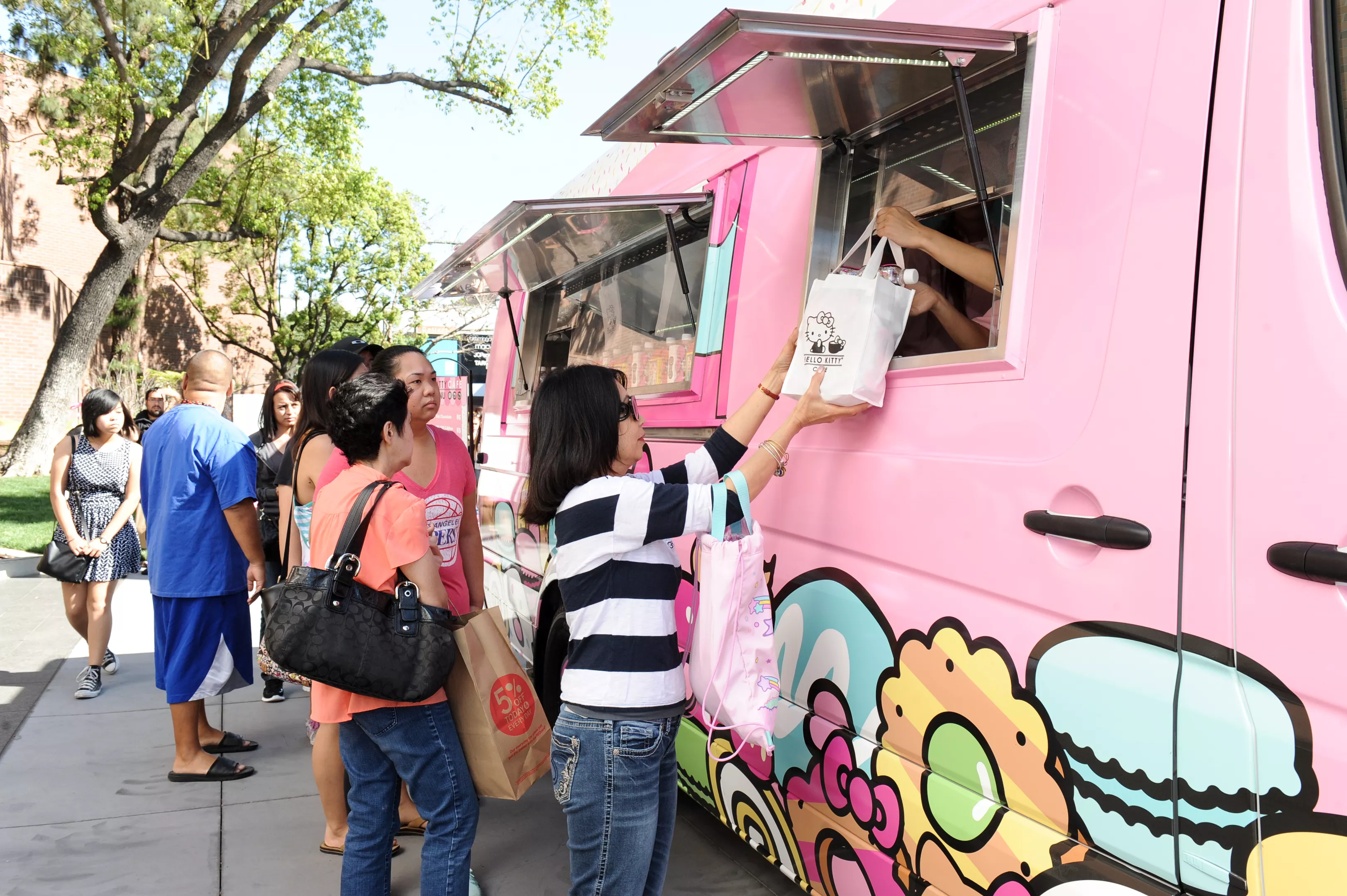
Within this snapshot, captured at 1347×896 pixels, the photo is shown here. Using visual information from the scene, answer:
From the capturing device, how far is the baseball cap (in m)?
3.87

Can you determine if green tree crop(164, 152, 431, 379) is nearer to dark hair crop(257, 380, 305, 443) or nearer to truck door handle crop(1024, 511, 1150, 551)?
dark hair crop(257, 380, 305, 443)

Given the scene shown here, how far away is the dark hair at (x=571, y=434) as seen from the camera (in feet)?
7.14

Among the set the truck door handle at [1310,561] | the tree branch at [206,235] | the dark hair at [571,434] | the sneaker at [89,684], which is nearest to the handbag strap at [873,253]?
the dark hair at [571,434]

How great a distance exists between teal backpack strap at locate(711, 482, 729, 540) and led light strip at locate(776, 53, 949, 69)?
927 mm

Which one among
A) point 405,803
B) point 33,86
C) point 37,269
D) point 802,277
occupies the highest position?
point 33,86

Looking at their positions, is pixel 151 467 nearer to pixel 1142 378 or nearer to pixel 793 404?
pixel 793 404

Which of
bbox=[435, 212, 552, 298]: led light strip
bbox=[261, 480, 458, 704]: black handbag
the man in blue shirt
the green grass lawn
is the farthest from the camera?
the green grass lawn

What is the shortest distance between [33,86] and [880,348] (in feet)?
96.1

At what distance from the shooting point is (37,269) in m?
24.6

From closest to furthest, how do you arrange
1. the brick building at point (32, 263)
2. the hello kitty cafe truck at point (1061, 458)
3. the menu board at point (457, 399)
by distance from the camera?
the hello kitty cafe truck at point (1061, 458) < the menu board at point (457, 399) < the brick building at point (32, 263)

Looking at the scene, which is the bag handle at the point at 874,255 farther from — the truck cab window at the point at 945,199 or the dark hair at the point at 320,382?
the dark hair at the point at 320,382

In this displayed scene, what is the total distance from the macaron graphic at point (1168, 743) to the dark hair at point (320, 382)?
2.52 metres

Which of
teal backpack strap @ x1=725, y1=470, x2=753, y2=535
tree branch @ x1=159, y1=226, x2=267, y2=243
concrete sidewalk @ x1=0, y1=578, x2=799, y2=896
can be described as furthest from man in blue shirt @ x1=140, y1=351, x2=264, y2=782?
tree branch @ x1=159, y1=226, x2=267, y2=243

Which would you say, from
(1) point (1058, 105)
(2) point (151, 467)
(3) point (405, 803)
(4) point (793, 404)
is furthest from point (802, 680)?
(2) point (151, 467)
